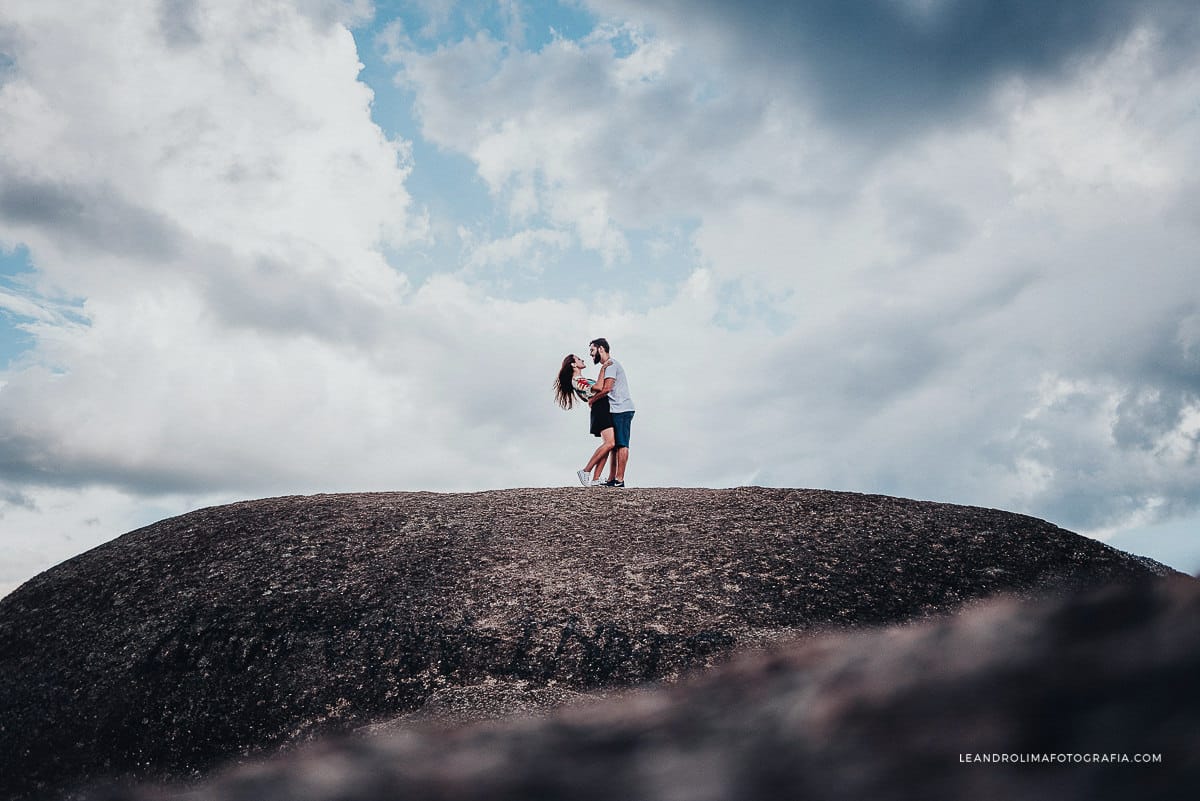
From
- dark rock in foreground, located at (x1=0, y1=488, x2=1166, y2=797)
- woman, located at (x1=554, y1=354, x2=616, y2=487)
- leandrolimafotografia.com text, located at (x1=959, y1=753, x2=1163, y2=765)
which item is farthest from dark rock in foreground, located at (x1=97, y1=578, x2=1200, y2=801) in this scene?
woman, located at (x1=554, y1=354, x2=616, y2=487)

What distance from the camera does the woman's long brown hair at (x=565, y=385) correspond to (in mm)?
14680

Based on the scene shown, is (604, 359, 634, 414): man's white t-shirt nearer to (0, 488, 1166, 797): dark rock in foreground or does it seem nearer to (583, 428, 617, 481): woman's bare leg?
(583, 428, 617, 481): woman's bare leg

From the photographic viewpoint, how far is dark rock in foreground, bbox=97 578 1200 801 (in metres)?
0.82

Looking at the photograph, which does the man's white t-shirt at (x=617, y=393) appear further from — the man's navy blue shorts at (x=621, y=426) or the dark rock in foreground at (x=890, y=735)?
the dark rock in foreground at (x=890, y=735)

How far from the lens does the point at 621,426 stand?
13.4 m

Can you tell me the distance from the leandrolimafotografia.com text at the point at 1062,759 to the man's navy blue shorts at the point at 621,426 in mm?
12570

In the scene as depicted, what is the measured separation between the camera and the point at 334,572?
802 cm

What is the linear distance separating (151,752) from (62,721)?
1211 millimetres

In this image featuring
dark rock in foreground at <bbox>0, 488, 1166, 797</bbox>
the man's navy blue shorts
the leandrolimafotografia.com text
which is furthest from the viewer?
the man's navy blue shorts

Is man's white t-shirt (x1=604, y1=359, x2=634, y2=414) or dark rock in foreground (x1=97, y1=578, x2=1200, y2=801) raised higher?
man's white t-shirt (x1=604, y1=359, x2=634, y2=414)

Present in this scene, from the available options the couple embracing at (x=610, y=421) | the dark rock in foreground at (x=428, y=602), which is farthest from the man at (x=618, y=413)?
the dark rock in foreground at (x=428, y=602)

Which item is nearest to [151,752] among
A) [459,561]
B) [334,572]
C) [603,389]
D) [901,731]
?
[334,572]

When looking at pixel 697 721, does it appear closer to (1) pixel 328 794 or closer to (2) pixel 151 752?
(1) pixel 328 794

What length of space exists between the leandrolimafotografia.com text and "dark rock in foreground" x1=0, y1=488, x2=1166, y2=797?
5.29 metres
